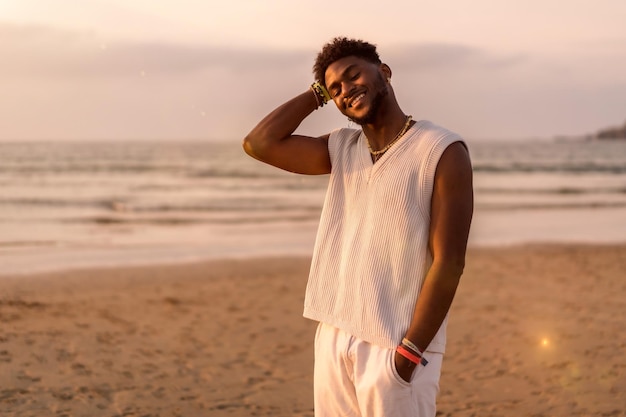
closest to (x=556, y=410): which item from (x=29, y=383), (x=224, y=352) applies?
(x=224, y=352)

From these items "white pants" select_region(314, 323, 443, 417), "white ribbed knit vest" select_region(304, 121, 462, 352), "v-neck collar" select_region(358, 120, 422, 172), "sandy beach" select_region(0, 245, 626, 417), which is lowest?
"sandy beach" select_region(0, 245, 626, 417)

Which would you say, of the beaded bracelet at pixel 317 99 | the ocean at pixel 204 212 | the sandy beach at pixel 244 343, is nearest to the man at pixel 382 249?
the beaded bracelet at pixel 317 99

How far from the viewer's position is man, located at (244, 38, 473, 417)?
221 cm

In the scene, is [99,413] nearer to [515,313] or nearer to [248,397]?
[248,397]

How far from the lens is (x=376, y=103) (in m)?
2.36

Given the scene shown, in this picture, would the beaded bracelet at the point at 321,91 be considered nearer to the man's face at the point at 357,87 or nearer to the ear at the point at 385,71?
the man's face at the point at 357,87

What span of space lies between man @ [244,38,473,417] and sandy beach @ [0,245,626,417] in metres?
3.20

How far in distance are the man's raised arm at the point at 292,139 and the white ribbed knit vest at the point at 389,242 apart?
0.82 feet

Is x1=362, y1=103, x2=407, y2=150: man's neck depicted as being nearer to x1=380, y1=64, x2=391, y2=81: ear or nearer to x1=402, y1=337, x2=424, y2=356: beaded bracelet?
x1=380, y1=64, x2=391, y2=81: ear

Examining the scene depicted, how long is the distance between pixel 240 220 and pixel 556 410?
45.8ft

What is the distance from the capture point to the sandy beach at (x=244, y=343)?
559 cm

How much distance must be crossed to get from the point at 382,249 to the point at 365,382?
0.41 m

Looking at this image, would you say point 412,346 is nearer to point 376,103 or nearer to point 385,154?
point 385,154

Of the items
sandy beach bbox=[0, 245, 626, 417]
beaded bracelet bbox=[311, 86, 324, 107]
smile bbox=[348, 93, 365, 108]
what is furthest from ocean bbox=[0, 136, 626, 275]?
smile bbox=[348, 93, 365, 108]
